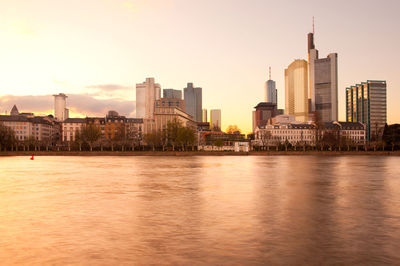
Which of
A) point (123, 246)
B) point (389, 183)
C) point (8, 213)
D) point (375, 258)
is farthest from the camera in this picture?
point (389, 183)

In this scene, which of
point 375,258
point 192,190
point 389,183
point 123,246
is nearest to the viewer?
point 375,258

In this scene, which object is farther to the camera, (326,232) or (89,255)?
(326,232)

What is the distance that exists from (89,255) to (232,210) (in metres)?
10.1

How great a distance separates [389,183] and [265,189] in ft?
43.7

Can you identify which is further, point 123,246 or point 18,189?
point 18,189

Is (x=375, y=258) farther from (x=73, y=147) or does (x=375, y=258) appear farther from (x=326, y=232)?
(x=73, y=147)

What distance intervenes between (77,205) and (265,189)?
49.2 feet

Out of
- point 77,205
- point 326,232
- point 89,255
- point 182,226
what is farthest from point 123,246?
point 77,205

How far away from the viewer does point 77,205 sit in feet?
74.3

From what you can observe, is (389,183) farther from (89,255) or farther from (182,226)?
(89,255)

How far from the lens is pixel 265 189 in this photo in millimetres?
30297

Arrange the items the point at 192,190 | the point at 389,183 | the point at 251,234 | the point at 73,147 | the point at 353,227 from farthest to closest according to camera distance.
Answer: the point at 73,147
the point at 389,183
the point at 192,190
the point at 353,227
the point at 251,234

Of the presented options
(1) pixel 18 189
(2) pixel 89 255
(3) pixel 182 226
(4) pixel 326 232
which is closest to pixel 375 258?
(4) pixel 326 232

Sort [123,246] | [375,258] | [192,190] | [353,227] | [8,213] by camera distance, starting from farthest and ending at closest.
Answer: [192,190], [8,213], [353,227], [123,246], [375,258]
